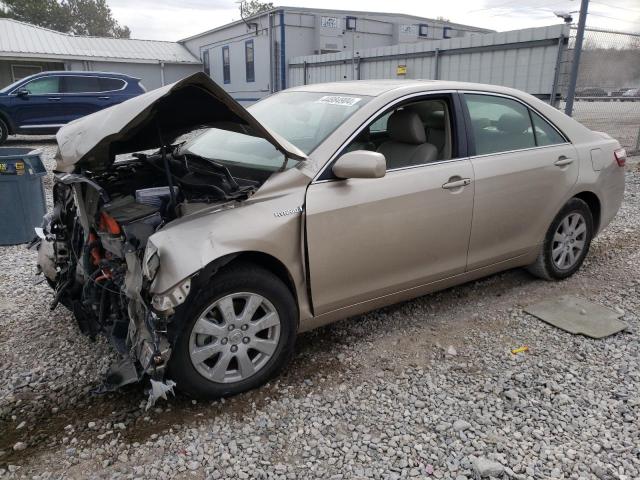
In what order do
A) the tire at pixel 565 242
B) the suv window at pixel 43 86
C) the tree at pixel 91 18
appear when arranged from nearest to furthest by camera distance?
the tire at pixel 565 242 → the suv window at pixel 43 86 → the tree at pixel 91 18

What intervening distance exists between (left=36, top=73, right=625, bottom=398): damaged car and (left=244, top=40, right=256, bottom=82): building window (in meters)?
16.6

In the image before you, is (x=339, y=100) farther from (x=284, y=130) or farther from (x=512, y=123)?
(x=512, y=123)

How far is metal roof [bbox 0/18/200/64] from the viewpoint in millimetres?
22688

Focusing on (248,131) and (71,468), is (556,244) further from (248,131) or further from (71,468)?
(71,468)

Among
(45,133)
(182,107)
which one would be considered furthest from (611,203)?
(45,133)

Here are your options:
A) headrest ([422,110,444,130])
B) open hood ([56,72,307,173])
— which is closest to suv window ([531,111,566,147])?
headrest ([422,110,444,130])

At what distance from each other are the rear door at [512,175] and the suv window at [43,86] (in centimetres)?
1310

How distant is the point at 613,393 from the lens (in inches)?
117

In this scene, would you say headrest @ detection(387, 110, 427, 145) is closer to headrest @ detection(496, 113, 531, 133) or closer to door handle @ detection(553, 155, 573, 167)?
headrest @ detection(496, 113, 531, 133)

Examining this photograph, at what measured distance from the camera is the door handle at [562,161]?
4.08 metres

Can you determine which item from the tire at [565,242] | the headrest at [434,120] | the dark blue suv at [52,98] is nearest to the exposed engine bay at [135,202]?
the headrest at [434,120]

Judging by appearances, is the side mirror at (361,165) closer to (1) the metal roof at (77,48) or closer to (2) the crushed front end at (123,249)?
(2) the crushed front end at (123,249)

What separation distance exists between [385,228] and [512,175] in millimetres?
1239

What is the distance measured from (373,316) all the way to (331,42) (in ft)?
55.3
